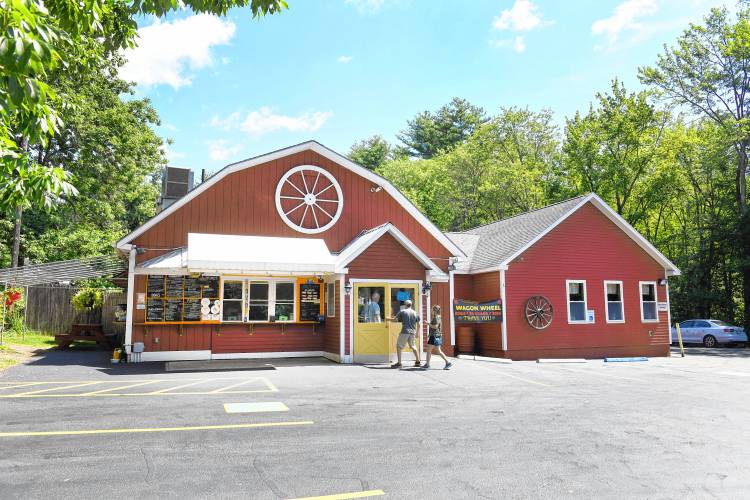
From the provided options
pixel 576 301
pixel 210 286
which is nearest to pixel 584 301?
pixel 576 301

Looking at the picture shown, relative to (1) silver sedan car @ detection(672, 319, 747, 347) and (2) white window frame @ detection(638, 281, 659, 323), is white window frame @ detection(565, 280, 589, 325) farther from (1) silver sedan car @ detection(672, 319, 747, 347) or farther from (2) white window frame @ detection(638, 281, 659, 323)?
(1) silver sedan car @ detection(672, 319, 747, 347)

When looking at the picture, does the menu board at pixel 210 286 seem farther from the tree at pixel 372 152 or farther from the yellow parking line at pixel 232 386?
the tree at pixel 372 152

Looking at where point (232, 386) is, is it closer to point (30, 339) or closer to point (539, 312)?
point (539, 312)

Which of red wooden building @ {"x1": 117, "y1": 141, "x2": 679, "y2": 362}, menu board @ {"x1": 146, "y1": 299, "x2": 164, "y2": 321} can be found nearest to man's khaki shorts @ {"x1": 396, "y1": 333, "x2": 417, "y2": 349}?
red wooden building @ {"x1": 117, "y1": 141, "x2": 679, "y2": 362}

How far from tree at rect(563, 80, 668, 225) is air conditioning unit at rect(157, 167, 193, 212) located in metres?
22.8

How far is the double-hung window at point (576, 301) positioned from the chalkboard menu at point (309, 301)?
30.8ft

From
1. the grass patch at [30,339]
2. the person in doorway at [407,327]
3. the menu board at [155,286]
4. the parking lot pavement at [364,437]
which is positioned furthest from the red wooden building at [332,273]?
the grass patch at [30,339]

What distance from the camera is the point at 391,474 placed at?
18.1 feet

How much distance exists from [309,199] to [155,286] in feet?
17.1

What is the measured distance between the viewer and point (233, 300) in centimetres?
1564

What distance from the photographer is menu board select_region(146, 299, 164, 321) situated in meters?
14.7

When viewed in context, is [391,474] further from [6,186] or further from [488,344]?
[488,344]

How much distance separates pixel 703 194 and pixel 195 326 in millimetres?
33303

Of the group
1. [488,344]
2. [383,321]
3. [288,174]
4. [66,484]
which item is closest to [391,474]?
[66,484]
